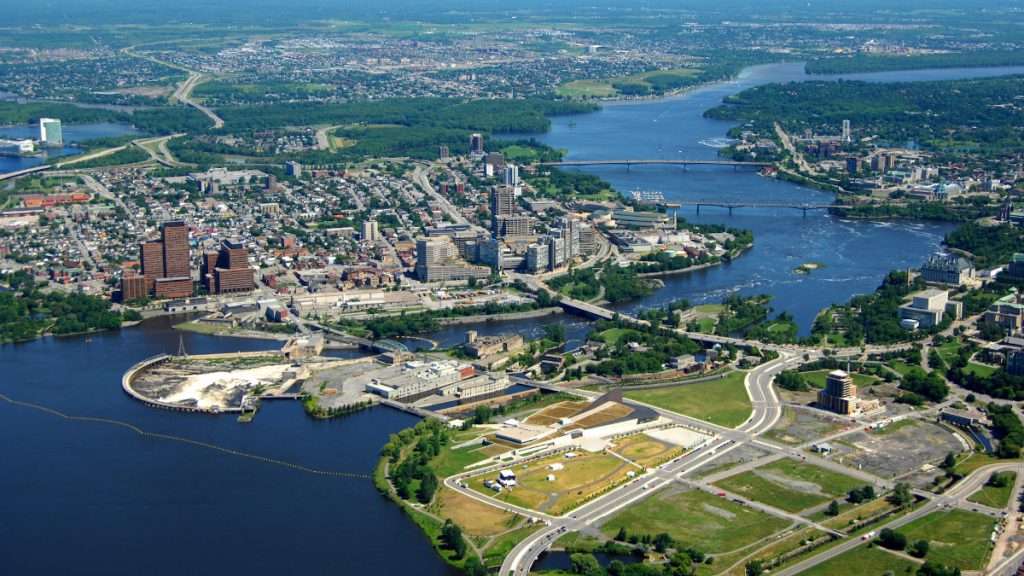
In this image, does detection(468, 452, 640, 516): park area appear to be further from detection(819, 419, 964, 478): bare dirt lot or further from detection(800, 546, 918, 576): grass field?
detection(800, 546, 918, 576): grass field

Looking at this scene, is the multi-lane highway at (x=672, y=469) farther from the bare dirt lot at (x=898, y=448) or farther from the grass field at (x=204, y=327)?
the grass field at (x=204, y=327)

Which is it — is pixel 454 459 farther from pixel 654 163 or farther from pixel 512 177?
pixel 654 163

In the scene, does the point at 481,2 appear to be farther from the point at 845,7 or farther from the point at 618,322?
the point at 618,322

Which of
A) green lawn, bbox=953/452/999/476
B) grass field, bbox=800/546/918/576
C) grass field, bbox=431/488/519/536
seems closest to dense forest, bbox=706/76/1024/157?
green lawn, bbox=953/452/999/476

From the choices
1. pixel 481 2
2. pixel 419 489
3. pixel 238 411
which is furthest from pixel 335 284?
pixel 481 2

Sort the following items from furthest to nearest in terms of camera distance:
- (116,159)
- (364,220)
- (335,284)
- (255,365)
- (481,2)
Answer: (481,2), (116,159), (364,220), (335,284), (255,365)

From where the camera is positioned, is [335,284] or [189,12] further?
[189,12]

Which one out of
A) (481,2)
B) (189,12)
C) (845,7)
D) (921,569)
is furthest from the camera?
(481,2)

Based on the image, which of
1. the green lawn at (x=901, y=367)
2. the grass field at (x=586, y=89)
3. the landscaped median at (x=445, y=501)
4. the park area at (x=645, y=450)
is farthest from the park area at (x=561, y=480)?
the grass field at (x=586, y=89)
